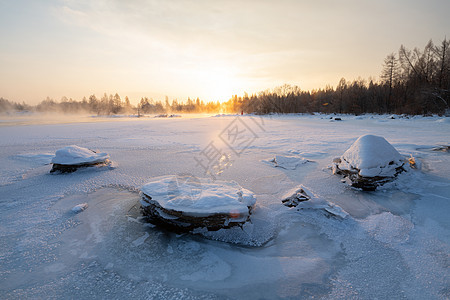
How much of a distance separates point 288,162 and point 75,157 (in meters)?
6.31

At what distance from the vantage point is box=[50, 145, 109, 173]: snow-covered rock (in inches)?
216

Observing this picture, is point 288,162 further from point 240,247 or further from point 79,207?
point 79,207

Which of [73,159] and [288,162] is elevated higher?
[73,159]

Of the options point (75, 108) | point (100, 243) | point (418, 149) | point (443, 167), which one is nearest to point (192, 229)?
point (100, 243)

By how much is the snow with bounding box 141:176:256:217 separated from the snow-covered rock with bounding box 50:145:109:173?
3.10 meters

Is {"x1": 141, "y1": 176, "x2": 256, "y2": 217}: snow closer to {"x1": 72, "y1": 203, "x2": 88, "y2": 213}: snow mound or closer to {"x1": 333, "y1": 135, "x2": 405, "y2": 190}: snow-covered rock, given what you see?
{"x1": 72, "y1": 203, "x2": 88, "y2": 213}: snow mound

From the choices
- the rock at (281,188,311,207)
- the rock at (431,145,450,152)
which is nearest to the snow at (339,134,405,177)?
the rock at (281,188,311,207)

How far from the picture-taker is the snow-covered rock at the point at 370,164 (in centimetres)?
441

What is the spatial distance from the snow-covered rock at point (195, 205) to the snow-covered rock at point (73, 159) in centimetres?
326

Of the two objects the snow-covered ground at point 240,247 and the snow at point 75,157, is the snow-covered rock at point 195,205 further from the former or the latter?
the snow at point 75,157

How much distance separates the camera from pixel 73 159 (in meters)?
5.62

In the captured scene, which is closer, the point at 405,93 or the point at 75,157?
the point at 75,157

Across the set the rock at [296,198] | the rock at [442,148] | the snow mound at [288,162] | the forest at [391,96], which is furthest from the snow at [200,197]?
the forest at [391,96]

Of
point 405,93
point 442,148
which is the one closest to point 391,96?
point 405,93
